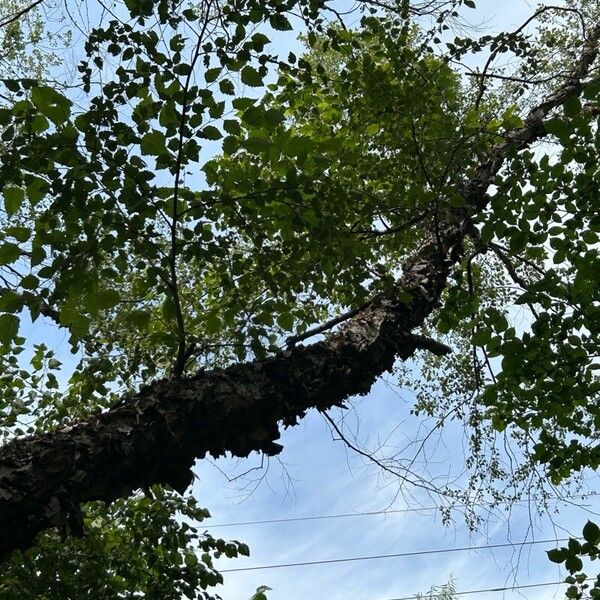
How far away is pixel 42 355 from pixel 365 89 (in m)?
4.05

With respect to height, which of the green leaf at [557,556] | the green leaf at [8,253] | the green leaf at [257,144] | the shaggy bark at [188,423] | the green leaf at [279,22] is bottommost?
the green leaf at [557,556]

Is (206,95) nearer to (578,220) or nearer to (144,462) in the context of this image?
(144,462)

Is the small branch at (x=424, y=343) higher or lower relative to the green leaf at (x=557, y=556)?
higher

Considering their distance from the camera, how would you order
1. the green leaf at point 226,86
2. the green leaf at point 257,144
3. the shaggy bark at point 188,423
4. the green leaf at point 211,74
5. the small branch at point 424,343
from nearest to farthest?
the shaggy bark at point 188,423, the green leaf at point 257,144, the green leaf at point 211,74, the green leaf at point 226,86, the small branch at point 424,343

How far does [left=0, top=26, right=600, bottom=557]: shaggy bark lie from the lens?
305 cm

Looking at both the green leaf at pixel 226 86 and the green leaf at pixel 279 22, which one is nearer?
the green leaf at pixel 226 86

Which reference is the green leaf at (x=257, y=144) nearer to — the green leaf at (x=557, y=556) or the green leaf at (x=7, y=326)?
the green leaf at (x=7, y=326)

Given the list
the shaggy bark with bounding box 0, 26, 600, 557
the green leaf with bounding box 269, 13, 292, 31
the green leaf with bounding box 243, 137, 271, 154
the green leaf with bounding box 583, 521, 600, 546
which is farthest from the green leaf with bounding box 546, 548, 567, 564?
the green leaf with bounding box 269, 13, 292, 31

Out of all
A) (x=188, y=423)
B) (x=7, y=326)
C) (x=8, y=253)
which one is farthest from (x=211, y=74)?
(x=188, y=423)

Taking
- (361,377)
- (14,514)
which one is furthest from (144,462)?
(361,377)

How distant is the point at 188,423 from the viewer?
11.7 ft

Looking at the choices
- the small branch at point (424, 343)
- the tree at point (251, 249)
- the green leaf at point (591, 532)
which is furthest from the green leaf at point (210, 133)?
the green leaf at point (591, 532)

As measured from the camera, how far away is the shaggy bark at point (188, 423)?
10.00 ft

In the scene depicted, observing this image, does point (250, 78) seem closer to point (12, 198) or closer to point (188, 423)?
point (12, 198)
